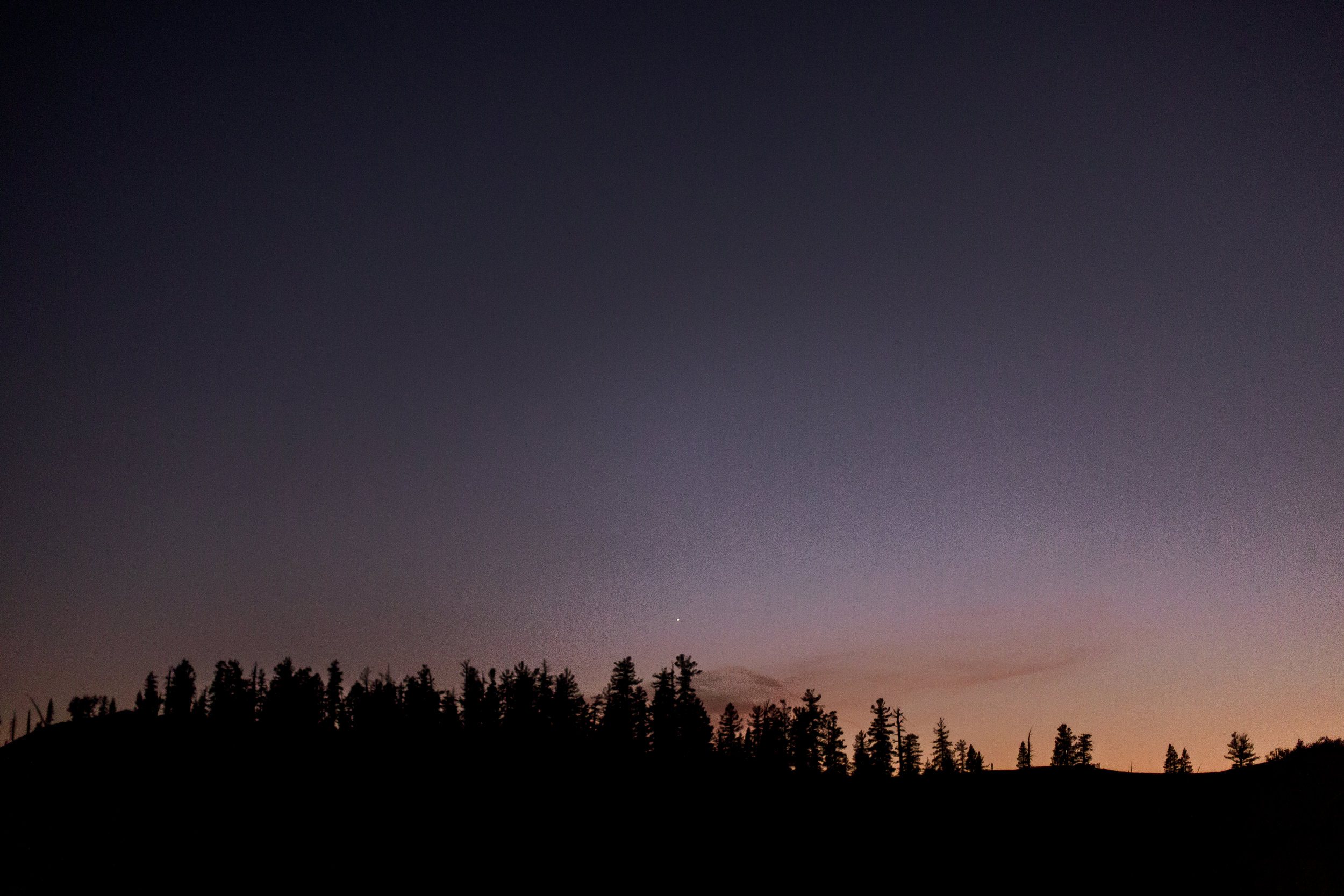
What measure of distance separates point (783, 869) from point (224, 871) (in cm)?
3300

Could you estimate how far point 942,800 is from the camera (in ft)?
148

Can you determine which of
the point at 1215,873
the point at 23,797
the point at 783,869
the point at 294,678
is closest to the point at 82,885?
the point at 23,797

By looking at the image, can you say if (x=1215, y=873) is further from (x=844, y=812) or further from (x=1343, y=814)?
(x=844, y=812)

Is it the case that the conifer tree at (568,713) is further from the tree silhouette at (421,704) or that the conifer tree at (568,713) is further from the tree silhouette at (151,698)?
the tree silhouette at (151,698)

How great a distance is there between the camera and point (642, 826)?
165 feet

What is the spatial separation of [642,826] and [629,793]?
19.7 feet

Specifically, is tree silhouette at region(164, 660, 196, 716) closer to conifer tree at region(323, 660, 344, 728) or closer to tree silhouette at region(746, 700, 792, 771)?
conifer tree at region(323, 660, 344, 728)

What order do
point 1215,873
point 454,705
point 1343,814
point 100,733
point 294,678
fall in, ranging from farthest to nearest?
point 294,678 < point 454,705 < point 100,733 < point 1215,873 < point 1343,814

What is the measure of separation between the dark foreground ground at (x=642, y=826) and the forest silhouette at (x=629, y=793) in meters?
0.17

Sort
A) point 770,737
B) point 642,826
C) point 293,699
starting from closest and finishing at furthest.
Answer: point 642,826 < point 770,737 < point 293,699

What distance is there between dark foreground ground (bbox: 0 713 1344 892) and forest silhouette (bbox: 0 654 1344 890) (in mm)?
166

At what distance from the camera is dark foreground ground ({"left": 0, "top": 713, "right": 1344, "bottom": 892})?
35.3 metres

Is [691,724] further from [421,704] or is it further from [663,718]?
[421,704]

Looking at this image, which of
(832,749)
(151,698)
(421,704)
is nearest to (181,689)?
(151,698)
